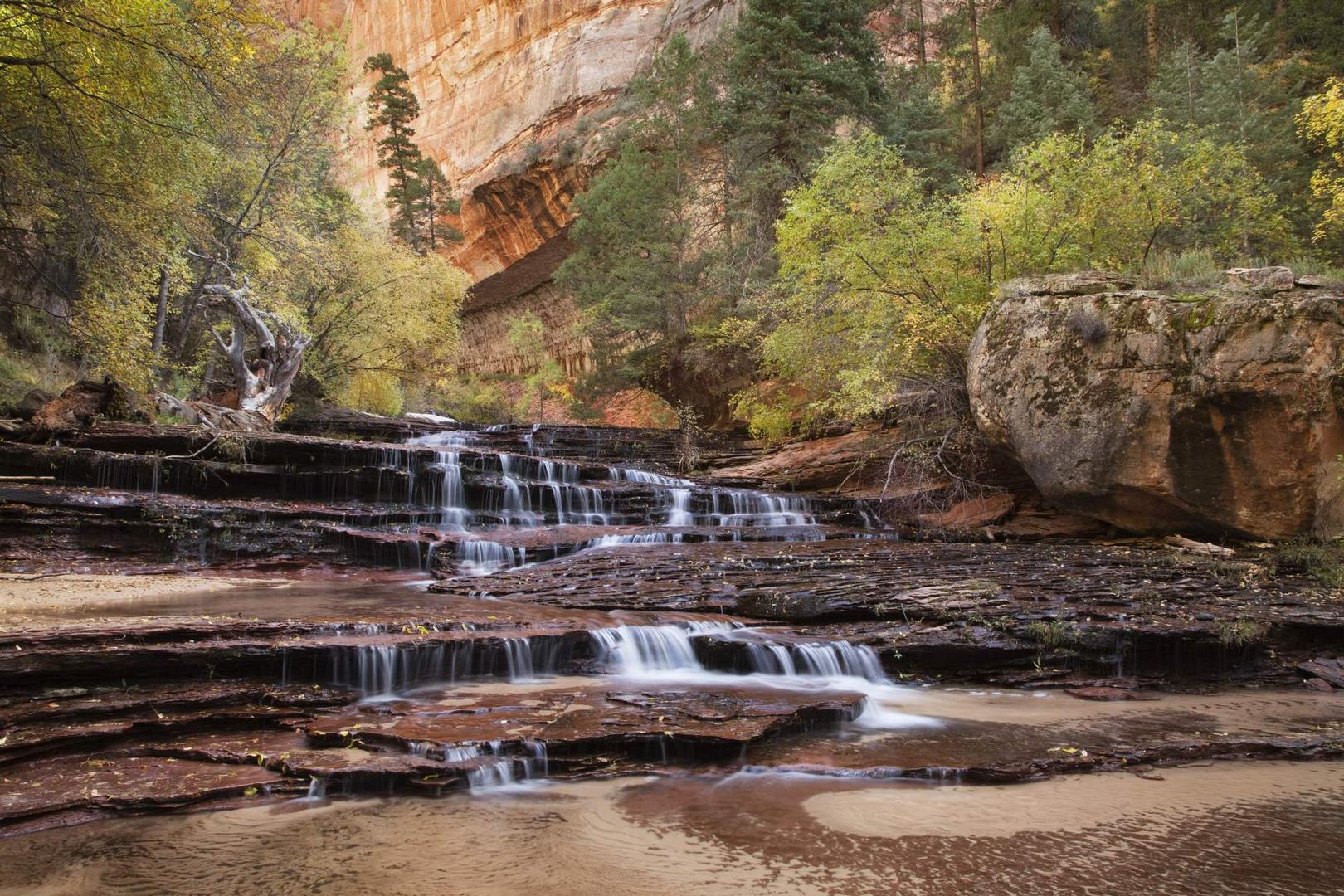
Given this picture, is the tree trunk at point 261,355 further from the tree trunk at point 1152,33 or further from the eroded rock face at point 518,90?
the tree trunk at point 1152,33

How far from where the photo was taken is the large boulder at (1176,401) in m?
9.89

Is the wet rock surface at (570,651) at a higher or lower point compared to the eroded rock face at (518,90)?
lower

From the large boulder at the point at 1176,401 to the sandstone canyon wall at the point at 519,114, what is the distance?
2675cm

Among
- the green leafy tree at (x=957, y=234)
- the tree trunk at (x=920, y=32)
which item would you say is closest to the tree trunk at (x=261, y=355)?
the green leafy tree at (x=957, y=234)

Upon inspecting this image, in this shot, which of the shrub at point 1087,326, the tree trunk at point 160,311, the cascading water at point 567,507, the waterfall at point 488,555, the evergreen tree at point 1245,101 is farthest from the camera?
the evergreen tree at point 1245,101

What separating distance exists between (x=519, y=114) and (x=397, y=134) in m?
7.69

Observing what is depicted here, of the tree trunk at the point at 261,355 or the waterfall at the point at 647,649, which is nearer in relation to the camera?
the waterfall at the point at 647,649

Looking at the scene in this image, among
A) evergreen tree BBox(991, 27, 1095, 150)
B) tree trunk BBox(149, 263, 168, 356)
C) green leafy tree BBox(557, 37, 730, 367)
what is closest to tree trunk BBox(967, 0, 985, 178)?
evergreen tree BBox(991, 27, 1095, 150)

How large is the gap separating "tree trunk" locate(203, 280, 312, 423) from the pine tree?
2097 cm

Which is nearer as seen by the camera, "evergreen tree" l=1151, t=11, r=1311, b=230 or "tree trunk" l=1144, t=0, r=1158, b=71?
"evergreen tree" l=1151, t=11, r=1311, b=230

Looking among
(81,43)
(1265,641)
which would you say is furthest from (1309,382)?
(81,43)

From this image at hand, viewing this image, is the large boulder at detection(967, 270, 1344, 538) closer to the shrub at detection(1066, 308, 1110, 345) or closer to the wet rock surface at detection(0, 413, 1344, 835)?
the shrub at detection(1066, 308, 1110, 345)

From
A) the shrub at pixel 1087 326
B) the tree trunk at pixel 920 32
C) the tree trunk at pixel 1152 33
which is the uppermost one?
the tree trunk at pixel 920 32

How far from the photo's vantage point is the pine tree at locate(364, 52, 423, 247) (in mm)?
40375
